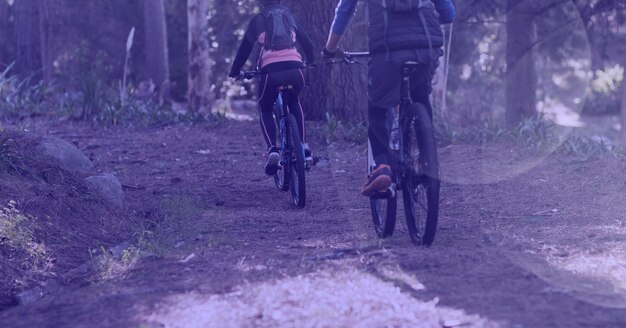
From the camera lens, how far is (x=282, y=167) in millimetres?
7852

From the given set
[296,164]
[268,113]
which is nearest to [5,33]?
[268,113]

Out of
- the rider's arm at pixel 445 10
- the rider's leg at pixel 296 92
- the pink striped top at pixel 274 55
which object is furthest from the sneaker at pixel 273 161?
the rider's arm at pixel 445 10

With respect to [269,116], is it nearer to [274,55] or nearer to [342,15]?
[274,55]

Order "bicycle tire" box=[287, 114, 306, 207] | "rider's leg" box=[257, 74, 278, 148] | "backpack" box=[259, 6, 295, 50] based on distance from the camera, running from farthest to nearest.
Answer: "rider's leg" box=[257, 74, 278, 148], "backpack" box=[259, 6, 295, 50], "bicycle tire" box=[287, 114, 306, 207]

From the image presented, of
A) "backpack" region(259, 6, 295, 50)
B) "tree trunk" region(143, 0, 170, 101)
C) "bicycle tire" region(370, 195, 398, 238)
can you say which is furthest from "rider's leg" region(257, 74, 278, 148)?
"tree trunk" region(143, 0, 170, 101)

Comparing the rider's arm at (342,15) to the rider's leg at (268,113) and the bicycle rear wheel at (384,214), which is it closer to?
the bicycle rear wheel at (384,214)

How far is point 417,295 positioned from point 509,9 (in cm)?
1334

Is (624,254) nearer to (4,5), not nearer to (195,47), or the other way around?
(195,47)

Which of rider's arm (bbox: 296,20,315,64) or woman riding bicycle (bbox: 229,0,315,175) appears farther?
rider's arm (bbox: 296,20,315,64)

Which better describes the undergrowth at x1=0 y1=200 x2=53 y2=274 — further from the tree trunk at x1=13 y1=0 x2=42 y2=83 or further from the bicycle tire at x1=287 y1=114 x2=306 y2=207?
the tree trunk at x1=13 y1=0 x2=42 y2=83

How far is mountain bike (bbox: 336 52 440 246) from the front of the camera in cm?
516

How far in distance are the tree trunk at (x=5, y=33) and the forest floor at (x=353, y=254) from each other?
54.7ft

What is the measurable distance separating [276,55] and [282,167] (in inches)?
37.6

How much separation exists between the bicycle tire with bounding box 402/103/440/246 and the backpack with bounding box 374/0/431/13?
1.77 feet
